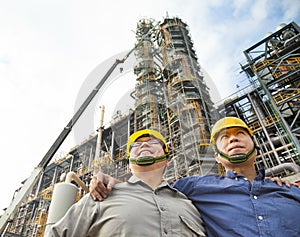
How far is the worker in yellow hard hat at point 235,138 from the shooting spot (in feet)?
8.89

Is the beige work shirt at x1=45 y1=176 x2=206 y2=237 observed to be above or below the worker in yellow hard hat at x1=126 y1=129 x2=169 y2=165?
below

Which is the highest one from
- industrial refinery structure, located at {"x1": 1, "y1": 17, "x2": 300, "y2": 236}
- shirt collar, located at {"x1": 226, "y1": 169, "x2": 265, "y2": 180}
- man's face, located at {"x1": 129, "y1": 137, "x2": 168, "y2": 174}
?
industrial refinery structure, located at {"x1": 1, "y1": 17, "x2": 300, "y2": 236}

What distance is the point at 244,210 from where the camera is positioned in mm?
2205

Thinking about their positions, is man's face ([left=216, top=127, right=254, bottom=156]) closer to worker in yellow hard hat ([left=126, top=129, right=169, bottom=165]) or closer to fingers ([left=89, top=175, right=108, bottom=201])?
worker in yellow hard hat ([left=126, top=129, right=169, bottom=165])

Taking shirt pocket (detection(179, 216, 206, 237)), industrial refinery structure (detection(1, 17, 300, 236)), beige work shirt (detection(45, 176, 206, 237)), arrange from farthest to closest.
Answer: industrial refinery structure (detection(1, 17, 300, 236)) < shirt pocket (detection(179, 216, 206, 237)) < beige work shirt (detection(45, 176, 206, 237))

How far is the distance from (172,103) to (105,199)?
16.1 meters

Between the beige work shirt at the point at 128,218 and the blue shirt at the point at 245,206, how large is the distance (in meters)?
0.25

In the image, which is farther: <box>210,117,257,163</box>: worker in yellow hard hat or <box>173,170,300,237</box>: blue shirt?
<box>210,117,257,163</box>: worker in yellow hard hat

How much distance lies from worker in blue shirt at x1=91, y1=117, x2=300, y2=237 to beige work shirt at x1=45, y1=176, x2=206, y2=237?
0.52 ft

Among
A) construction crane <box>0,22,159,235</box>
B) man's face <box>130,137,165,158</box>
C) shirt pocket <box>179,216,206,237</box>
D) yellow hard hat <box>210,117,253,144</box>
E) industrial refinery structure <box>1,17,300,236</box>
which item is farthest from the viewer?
industrial refinery structure <box>1,17,300,236</box>

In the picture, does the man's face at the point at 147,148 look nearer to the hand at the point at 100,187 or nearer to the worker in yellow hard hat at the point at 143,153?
the worker in yellow hard hat at the point at 143,153

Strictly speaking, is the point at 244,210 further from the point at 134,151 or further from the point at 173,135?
the point at 173,135

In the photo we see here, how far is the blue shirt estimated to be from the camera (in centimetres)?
206

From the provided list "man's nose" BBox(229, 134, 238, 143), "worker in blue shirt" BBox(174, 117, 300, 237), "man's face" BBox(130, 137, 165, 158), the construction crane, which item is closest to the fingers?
"man's face" BBox(130, 137, 165, 158)
